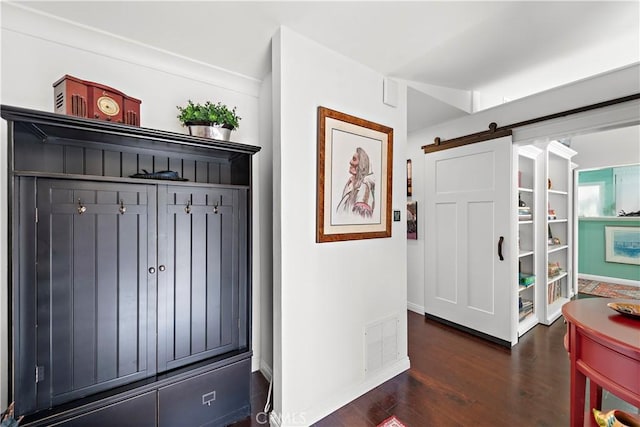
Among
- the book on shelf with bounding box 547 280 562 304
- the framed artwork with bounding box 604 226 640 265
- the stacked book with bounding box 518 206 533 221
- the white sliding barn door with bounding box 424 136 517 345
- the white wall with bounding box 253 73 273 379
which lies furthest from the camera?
the framed artwork with bounding box 604 226 640 265

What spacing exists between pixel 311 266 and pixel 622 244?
247 inches

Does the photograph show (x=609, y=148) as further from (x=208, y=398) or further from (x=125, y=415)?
(x=125, y=415)

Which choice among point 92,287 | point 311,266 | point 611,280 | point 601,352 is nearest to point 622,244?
point 611,280

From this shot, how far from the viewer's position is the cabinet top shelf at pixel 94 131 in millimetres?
1221

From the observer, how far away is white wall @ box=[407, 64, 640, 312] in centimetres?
210

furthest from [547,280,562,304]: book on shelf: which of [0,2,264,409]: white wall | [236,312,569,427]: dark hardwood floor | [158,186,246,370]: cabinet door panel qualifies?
[158,186,246,370]: cabinet door panel

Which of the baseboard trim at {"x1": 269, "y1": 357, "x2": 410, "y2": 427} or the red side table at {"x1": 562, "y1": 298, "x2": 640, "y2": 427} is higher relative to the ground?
the red side table at {"x1": 562, "y1": 298, "x2": 640, "y2": 427}

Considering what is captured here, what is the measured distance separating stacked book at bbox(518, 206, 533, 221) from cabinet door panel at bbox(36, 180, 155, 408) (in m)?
3.60

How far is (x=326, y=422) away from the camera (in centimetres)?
182

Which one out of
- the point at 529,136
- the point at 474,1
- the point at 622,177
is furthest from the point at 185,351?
the point at 622,177

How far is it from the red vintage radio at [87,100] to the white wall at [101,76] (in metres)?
0.21

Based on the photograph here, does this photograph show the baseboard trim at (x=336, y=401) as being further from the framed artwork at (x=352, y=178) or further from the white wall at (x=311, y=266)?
the framed artwork at (x=352, y=178)

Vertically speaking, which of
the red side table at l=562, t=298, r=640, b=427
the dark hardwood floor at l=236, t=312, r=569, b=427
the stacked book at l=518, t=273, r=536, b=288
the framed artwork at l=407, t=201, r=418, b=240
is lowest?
the dark hardwood floor at l=236, t=312, r=569, b=427

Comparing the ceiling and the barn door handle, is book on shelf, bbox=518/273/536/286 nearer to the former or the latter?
the ceiling
